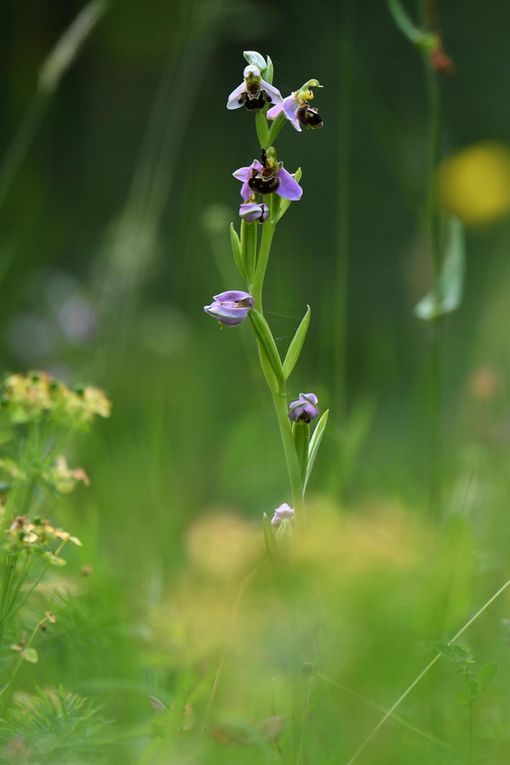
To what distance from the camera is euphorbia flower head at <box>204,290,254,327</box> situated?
2.85ft

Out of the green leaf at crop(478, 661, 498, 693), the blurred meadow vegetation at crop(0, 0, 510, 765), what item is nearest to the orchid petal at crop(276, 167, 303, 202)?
the blurred meadow vegetation at crop(0, 0, 510, 765)

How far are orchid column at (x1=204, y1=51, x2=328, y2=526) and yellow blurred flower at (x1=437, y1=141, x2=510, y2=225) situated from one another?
59.9 inches

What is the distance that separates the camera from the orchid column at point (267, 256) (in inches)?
34.4

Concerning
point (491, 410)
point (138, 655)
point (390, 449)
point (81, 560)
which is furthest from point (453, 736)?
point (390, 449)

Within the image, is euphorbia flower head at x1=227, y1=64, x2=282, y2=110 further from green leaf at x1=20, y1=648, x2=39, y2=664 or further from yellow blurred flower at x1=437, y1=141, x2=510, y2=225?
yellow blurred flower at x1=437, y1=141, x2=510, y2=225

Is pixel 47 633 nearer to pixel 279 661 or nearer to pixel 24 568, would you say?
pixel 24 568

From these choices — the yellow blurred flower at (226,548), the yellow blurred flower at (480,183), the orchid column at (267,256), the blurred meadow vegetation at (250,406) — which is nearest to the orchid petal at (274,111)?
the orchid column at (267,256)

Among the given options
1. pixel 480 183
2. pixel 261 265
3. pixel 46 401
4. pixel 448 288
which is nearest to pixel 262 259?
pixel 261 265

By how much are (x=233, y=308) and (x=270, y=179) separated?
0.35 feet

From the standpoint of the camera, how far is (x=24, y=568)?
0.95 metres

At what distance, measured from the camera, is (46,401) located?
1104 mm

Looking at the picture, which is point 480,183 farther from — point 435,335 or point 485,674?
point 485,674

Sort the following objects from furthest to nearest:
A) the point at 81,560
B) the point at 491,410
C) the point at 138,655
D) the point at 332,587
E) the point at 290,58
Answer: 1. the point at 290,58
2. the point at 491,410
3. the point at 81,560
4. the point at 138,655
5. the point at 332,587

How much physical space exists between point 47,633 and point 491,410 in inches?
36.9
